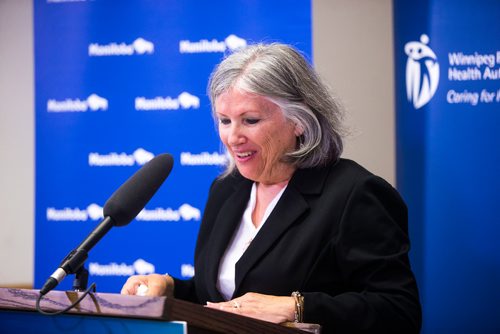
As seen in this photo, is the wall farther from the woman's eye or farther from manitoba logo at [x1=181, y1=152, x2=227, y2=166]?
the woman's eye

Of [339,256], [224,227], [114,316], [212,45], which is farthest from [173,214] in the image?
[114,316]

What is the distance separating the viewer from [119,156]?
13.0 ft

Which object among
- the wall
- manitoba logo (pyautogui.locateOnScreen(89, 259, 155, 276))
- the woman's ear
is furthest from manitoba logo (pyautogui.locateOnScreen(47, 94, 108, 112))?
the woman's ear

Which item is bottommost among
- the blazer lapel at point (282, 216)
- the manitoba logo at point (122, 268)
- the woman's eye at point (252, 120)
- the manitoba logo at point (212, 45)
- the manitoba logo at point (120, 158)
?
the manitoba logo at point (122, 268)

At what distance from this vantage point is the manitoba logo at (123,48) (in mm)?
3973

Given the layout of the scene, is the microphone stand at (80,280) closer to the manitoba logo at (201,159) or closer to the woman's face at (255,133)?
the woman's face at (255,133)

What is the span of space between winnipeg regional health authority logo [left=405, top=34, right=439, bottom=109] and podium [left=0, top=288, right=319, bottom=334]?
2351 millimetres

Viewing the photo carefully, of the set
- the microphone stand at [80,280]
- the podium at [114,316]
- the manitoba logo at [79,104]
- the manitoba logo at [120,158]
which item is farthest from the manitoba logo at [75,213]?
the podium at [114,316]

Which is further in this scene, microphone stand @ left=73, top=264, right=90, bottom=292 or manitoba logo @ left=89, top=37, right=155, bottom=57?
manitoba logo @ left=89, top=37, right=155, bottom=57

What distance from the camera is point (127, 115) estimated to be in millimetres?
3975

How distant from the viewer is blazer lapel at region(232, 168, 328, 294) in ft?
6.83

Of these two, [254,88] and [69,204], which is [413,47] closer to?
[254,88]

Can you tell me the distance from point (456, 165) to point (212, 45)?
1.57 metres

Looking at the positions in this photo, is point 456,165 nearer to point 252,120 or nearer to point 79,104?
point 252,120
